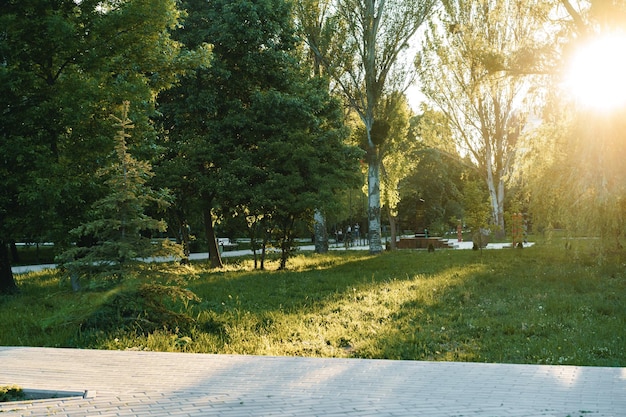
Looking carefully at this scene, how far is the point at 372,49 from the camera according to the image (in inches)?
1121

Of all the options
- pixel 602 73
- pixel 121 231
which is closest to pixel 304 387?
pixel 121 231

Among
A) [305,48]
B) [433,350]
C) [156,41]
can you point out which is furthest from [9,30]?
[305,48]

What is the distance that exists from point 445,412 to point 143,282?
6.13 meters

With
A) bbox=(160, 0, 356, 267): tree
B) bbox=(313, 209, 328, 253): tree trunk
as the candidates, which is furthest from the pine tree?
bbox=(313, 209, 328, 253): tree trunk

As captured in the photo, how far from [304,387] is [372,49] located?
81.4ft

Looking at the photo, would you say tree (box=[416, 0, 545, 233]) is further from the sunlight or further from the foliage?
the foliage

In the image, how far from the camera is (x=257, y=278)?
1839cm

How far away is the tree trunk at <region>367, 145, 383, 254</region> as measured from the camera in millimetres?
28547

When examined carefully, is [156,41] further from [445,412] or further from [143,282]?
[445,412]

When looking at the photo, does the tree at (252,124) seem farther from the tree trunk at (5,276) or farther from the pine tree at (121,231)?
the pine tree at (121,231)

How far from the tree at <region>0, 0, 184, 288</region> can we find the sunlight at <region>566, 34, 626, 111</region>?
1128 centimetres

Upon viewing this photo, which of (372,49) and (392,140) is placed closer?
(372,49)

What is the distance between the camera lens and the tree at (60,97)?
45.4 ft

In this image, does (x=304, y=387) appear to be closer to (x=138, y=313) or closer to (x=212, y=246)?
(x=138, y=313)
